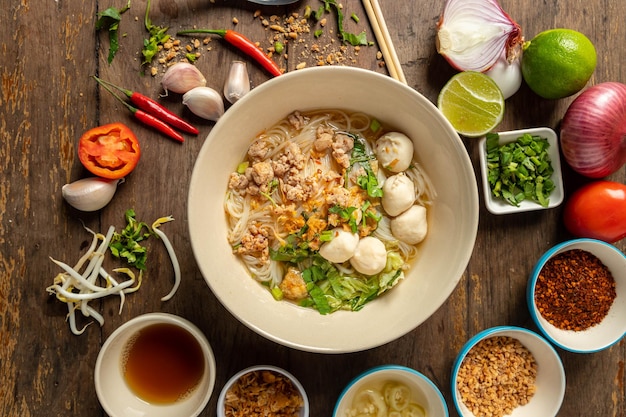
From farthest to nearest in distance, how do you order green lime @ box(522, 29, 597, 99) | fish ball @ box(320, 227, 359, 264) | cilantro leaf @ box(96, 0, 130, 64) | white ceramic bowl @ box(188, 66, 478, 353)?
1. cilantro leaf @ box(96, 0, 130, 64)
2. green lime @ box(522, 29, 597, 99)
3. fish ball @ box(320, 227, 359, 264)
4. white ceramic bowl @ box(188, 66, 478, 353)

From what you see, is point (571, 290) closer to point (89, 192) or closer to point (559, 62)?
point (559, 62)

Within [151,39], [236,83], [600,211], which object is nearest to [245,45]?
[236,83]

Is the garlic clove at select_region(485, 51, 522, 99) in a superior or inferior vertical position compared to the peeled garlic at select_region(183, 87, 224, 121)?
superior

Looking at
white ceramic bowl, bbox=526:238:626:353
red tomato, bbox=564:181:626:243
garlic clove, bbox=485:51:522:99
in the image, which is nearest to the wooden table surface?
garlic clove, bbox=485:51:522:99

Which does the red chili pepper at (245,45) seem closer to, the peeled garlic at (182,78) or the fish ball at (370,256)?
the peeled garlic at (182,78)

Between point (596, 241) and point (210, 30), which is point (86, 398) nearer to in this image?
point (210, 30)

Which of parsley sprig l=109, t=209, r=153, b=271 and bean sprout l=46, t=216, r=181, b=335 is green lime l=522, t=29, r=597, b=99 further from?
parsley sprig l=109, t=209, r=153, b=271

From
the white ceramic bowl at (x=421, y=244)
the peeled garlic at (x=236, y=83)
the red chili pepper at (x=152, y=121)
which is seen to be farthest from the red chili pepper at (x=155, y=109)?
the white ceramic bowl at (x=421, y=244)
